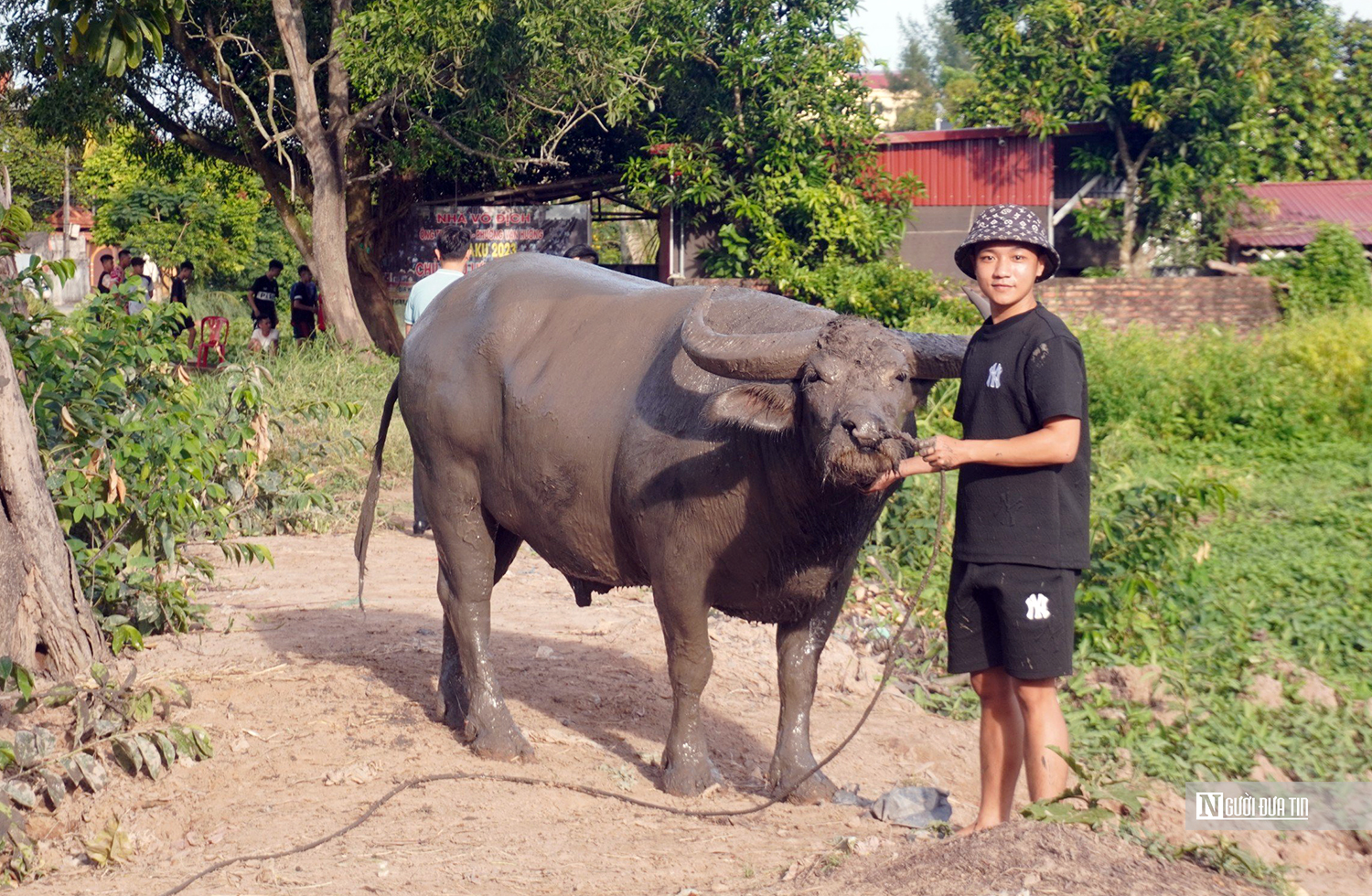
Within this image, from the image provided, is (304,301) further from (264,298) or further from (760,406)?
(760,406)

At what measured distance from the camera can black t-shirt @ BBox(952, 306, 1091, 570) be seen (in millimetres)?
3143

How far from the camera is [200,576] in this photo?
6.64m

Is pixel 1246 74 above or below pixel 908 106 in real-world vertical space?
below

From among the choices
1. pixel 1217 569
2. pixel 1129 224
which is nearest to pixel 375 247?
pixel 1129 224

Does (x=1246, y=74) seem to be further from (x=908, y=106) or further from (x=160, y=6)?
(x=908, y=106)

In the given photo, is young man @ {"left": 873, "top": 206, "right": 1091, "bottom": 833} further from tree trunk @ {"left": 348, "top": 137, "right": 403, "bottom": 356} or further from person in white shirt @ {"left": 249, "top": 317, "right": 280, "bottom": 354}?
tree trunk @ {"left": 348, "top": 137, "right": 403, "bottom": 356}

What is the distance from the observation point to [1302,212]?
608 inches

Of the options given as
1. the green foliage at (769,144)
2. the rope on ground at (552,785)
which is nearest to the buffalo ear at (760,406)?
the rope on ground at (552,785)

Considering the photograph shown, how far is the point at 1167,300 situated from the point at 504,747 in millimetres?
10915

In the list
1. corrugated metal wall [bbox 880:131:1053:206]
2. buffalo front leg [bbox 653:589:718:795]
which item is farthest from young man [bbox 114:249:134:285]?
buffalo front leg [bbox 653:589:718:795]

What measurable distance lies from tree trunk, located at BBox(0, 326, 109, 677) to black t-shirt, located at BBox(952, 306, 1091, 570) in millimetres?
3148

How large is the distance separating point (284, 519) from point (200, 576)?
124 cm

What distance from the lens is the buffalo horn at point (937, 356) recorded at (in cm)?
350

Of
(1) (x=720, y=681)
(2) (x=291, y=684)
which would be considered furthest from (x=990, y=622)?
(2) (x=291, y=684)
